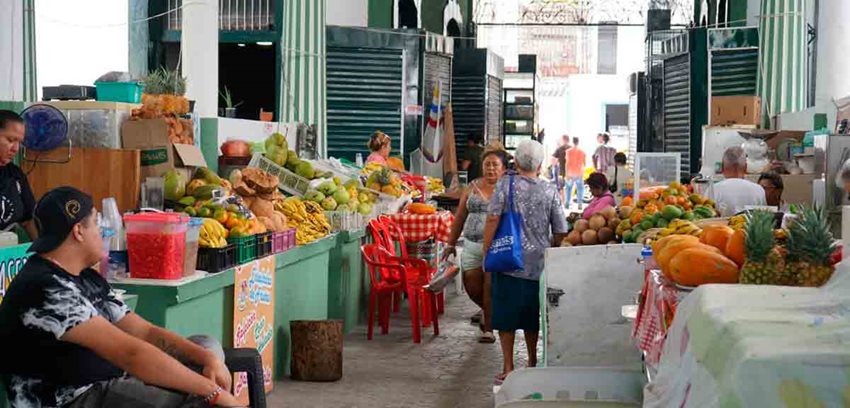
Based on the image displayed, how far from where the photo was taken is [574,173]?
2486 cm

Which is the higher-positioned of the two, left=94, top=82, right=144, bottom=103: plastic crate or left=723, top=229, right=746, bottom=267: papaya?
left=94, top=82, right=144, bottom=103: plastic crate

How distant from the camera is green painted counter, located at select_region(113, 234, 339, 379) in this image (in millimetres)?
5293

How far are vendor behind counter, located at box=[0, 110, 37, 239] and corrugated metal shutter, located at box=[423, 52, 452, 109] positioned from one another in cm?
850

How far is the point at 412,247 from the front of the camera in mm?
10203

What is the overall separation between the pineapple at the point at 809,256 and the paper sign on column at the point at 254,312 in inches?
141

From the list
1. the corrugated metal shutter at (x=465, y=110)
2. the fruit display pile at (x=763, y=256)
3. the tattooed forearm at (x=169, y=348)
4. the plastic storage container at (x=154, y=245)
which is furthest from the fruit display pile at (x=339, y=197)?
the corrugated metal shutter at (x=465, y=110)

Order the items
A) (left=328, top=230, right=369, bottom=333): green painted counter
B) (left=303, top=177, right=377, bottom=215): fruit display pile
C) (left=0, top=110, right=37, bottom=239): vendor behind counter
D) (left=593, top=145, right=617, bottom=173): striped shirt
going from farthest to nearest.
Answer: (left=593, top=145, right=617, bottom=173): striped shirt
(left=328, top=230, right=369, bottom=333): green painted counter
(left=303, top=177, right=377, bottom=215): fruit display pile
(left=0, top=110, right=37, bottom=239): vendor behind counter

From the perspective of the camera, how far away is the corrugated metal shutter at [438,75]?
14.2 m

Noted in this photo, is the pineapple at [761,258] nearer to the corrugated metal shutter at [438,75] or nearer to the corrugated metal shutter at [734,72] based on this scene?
the corrugated metal shutter at [734,72]

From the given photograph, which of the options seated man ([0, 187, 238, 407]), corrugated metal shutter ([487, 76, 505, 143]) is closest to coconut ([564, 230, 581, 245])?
seated man ([0, 187, 238, 407])

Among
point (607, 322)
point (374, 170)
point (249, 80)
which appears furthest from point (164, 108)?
point (249, 80)

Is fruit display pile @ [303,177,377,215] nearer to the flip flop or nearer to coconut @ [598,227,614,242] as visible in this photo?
the flip flop

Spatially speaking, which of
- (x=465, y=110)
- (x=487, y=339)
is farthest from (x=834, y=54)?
(x=465, y=110)

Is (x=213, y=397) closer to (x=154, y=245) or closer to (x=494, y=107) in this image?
(x=154, y=245)
